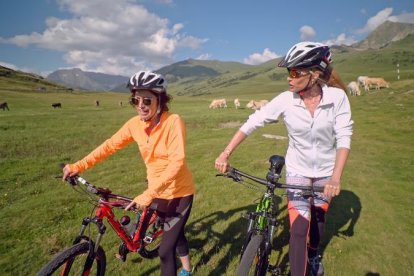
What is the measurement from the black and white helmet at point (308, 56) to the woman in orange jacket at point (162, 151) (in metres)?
2.07

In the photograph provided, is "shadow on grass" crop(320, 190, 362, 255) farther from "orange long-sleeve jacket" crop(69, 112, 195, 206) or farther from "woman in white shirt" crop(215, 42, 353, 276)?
"orange long-sleeve jacket" crop(69, 112, 195, 206)

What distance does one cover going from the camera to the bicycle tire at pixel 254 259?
4.79 metres

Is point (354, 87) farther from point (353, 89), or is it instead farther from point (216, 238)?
point (216, 238)

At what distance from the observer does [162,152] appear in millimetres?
5418

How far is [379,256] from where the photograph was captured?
7.62 m

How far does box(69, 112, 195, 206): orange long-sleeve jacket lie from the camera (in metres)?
5.15

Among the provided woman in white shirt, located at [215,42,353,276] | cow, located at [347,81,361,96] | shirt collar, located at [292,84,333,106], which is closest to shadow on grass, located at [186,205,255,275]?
woman in white shirt, located at [215,42,353,276]

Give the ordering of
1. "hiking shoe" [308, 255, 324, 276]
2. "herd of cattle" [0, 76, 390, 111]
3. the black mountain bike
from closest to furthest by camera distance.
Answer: the black mountain bike, "hiking shoe" [308, 255, 324, 276], "herd of cattle" [0, 76, 390, 111]

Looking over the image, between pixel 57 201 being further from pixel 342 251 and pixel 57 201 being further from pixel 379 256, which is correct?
pixel 379 256

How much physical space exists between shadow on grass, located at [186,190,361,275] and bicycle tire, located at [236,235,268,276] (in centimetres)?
193

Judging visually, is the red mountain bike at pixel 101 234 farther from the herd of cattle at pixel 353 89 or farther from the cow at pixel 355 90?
the cow at pixel 355 90

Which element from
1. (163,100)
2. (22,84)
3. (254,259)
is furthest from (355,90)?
(22,84)

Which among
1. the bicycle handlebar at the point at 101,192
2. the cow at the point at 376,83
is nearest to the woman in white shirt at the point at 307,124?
the bicycle handlebar at the point at 101,192

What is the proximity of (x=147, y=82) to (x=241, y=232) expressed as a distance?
5.39 meters
